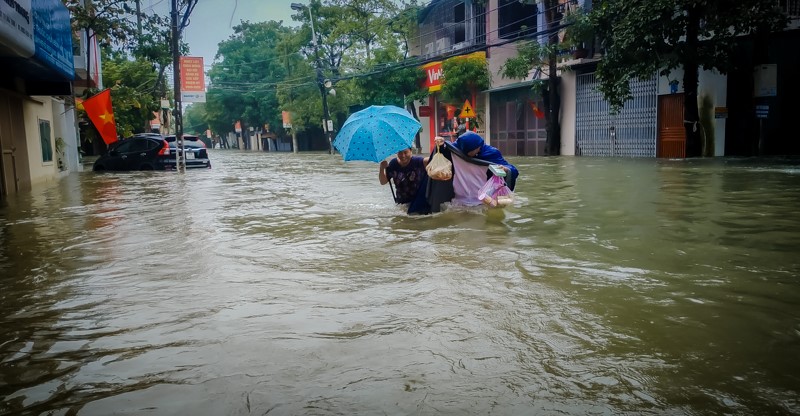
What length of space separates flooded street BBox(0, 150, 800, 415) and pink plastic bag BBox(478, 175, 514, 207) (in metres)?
0.24

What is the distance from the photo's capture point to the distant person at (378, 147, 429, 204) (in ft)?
28.1

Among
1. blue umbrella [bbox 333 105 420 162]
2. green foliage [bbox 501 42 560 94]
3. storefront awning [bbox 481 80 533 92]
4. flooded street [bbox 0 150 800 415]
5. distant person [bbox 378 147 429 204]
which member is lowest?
flooded street [bbox 0 150 800 415]

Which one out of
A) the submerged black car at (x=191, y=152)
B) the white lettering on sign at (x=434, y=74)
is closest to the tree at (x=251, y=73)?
the white lettering on sign at (x=434, y=74)

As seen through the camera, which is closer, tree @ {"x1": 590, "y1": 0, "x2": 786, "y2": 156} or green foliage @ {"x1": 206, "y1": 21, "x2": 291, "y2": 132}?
tree @ {"x1": 590, "y1": 0, "x2": 786, "y2": 156}

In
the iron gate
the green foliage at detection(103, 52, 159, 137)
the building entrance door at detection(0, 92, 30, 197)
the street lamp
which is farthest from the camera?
the street lamp

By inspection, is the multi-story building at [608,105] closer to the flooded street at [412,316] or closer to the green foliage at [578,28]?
the green foliage at [578,28]

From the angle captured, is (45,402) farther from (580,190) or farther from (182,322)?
(580,190)

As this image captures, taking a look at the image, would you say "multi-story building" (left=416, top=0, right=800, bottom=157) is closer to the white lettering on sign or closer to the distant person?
the white lettering on sign

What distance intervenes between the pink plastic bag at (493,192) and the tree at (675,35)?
12104mm

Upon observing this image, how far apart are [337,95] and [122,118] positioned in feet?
63.4

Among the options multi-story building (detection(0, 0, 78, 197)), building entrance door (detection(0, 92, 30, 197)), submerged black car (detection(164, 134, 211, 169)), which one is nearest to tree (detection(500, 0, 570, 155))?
submerged black car (detection(164, 134, 211, 169))

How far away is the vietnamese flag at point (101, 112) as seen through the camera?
19.2 m

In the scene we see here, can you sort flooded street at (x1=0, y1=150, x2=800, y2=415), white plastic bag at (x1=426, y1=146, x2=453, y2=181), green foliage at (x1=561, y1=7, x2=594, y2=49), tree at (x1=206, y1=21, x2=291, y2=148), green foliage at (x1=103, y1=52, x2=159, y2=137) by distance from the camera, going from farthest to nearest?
tree at (x1=206, y1=21, x2=291, y2=148)
green foliage at (x1=103, y1=52, x2=159, y2=137)
green foliage at (x1=561, y1=7, x2=594, y2=49)
white plastic bag at (x1=426, y1=146, x2=453, y2=181)
flooded street at (x1=0, y1=150, x2=800, y2=415)

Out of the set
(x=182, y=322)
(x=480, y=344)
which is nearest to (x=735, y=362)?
(x=480, y=344)
